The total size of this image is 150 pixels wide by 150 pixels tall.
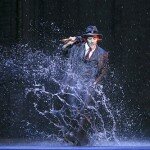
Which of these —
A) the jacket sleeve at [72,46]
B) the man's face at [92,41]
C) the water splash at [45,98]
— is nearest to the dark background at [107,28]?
the water splash at [45,98]

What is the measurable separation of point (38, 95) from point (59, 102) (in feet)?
1.05

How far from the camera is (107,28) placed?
7.88m

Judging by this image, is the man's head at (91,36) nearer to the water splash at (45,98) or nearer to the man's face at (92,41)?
the man's face at (92,41)

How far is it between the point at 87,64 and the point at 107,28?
199cm

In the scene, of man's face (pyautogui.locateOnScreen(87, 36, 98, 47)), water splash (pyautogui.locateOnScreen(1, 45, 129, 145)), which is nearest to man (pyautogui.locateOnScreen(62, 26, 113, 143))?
man's face (pyautogui.locateOnScreen(87, 36, 98, 47))

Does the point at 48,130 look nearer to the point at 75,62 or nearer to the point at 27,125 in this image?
the point at 27,125

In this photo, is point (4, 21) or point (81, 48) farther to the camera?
point (4, 21)

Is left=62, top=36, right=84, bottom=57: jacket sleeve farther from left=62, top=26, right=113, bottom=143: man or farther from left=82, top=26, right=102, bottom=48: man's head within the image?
left=82, top=26, right=102, bottom=48: man's head

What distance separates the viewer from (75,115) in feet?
19.3

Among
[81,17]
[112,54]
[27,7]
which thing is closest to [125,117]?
[112,54]

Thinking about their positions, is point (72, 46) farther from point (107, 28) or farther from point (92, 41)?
point (107, 28)

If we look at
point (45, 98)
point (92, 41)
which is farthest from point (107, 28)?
point (92, 41)

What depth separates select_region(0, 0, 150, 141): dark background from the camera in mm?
7840

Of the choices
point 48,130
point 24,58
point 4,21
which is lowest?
point 48,130
